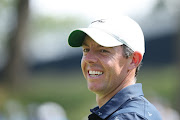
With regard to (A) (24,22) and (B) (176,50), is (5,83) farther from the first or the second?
(B) (176,50)

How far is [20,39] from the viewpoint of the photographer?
13.8 m

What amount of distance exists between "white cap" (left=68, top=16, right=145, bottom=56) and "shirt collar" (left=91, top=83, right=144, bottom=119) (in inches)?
12.2

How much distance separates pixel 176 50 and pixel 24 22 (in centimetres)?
640

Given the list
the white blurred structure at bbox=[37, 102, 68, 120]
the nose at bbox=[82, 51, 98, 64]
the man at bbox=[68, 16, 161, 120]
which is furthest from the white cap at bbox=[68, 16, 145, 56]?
the white blurred structure at bbox=[37, 102, 68, 120]

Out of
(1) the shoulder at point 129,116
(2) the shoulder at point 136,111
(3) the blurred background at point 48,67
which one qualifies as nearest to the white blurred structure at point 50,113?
(3) the blurred background at point 48,67

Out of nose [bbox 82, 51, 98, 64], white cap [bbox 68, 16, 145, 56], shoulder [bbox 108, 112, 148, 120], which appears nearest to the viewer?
shoulder [bbox 108, 112, 148, 120]

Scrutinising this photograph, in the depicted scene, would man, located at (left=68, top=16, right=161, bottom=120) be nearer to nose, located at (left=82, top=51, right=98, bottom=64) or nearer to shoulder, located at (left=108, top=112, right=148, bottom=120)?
nose, located at (left=82, top=51, right=98, bottom=64)

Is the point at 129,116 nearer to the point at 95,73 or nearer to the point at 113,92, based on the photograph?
the point at 113,92

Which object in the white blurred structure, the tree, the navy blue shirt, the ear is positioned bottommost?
the white blurred structure

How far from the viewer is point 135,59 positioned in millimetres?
3246

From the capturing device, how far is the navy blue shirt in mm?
2781

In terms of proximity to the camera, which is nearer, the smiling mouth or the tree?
the smiling mouth

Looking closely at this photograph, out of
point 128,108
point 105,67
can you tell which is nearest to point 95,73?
point 105,67

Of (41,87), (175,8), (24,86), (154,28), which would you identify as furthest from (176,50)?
(41,87)
